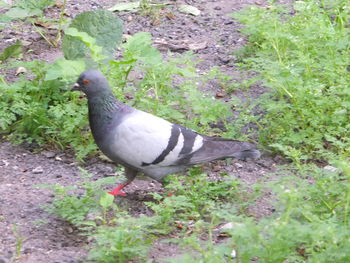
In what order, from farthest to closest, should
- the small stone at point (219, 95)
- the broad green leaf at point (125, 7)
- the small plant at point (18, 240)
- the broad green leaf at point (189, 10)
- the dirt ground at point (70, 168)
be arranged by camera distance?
1. the broad green leaf at point (189, 10)
2. the broad green leaf at point (125, 7)
3. the small stone at point (219, 95)
4. the dirt ground at point (70, 168)
5. the small plant at point (18, 240)

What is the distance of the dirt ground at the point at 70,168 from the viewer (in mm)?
4160

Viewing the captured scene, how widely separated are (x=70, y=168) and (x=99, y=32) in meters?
1.34

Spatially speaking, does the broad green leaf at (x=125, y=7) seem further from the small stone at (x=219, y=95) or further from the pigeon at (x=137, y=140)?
the pigeon at (x=137, y=140)

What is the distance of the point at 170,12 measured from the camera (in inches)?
306

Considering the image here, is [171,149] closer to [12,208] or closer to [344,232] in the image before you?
[12,208]

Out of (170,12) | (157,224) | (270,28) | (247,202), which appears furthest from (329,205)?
(170,12)

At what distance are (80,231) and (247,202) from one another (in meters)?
1.00

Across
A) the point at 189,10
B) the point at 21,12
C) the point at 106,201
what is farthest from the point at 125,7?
the point at 106,201

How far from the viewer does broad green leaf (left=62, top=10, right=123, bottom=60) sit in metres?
6.06

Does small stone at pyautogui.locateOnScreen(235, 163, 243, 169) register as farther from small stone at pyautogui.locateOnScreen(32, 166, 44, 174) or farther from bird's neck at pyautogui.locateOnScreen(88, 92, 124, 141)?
small stone at pyautogui.locateOnScreen(32, 166, 44, 174)

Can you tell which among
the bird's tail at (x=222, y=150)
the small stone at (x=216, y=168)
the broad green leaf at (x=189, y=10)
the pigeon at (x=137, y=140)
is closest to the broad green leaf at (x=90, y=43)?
the pigeon at (x=137, y=140)

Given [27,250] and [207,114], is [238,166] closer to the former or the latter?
[207,114]

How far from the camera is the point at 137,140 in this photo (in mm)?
4734

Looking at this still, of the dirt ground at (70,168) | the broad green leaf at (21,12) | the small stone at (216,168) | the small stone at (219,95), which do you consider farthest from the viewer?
the broad green leaf at (21,12)
